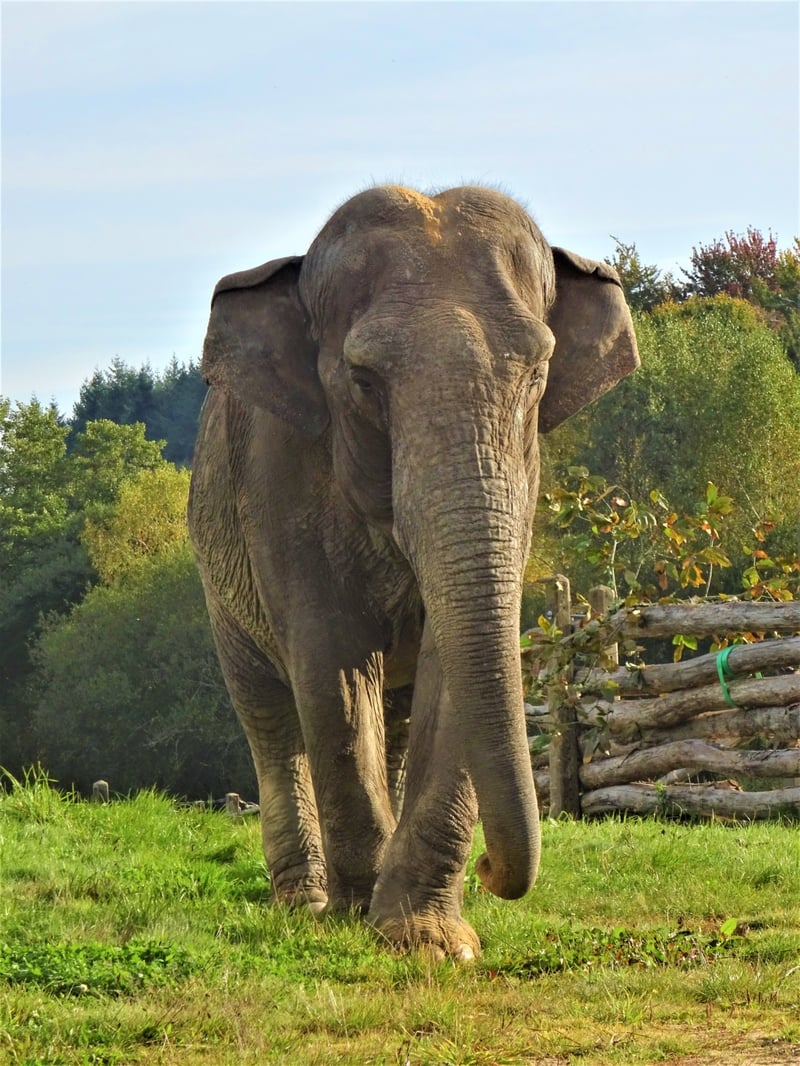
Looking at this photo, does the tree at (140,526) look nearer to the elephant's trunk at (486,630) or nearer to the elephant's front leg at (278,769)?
the elephant's front leg at (278,769)

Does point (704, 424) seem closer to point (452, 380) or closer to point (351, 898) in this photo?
point (351, 898)

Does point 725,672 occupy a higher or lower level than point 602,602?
lower

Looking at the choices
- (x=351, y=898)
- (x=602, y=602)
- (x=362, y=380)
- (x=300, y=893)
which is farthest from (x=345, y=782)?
(x=602, y=602)

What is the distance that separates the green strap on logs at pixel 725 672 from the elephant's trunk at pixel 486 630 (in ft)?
22.5


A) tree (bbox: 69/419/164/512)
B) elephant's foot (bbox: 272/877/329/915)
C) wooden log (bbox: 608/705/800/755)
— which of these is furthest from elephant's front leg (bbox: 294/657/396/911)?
tree (bbox: 69/419/164/512)

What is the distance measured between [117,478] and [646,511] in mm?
56602

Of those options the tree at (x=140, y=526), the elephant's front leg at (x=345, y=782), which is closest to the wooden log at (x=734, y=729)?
the elephant's front leg at (x=345, y=782)

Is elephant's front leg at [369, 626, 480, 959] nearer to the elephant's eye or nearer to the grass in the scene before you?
the grass

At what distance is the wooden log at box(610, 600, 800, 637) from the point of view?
1251cm

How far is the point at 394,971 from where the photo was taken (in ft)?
20.2

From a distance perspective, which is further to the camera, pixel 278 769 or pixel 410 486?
pixel 278 769

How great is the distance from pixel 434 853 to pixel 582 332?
2211 mm

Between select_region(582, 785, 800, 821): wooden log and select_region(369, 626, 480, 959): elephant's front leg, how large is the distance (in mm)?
5802

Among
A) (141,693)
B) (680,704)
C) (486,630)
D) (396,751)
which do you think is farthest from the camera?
(141,693)
